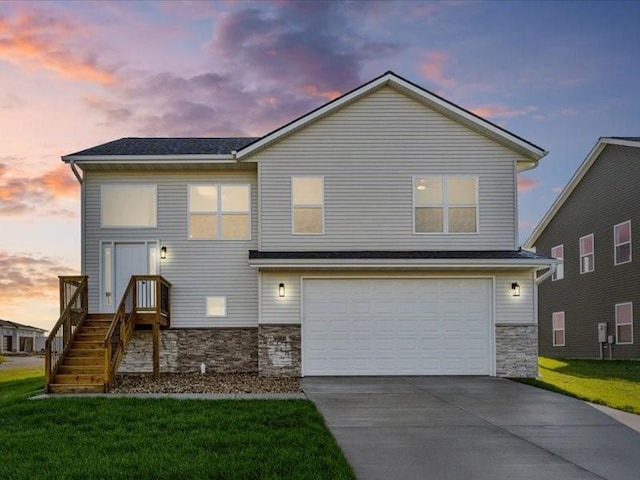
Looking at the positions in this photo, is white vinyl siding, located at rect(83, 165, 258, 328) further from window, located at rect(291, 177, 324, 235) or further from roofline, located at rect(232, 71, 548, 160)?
roofline, located at rect(232, 71, 548, 160)

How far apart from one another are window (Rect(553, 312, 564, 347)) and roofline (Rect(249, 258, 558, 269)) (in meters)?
14.6

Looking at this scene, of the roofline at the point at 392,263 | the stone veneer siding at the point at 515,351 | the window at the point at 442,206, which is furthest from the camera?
the window at the point at 442,206

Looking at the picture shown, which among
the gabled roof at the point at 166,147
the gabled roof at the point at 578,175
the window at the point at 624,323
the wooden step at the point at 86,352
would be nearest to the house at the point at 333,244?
the gabled roof at the point at 166,147

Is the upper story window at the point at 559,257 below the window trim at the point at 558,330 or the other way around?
the other way around

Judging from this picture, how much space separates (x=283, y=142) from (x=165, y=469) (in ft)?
37.2

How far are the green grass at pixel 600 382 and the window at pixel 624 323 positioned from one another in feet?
3.62

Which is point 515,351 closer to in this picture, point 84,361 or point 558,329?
point 84,361

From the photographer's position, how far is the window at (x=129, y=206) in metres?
19.1

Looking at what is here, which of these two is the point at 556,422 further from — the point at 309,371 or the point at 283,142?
the point at 283,142

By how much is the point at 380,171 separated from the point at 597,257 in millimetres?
12879

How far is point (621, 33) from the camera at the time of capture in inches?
812

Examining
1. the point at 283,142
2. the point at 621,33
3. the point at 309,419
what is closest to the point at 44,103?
the point at 283,142

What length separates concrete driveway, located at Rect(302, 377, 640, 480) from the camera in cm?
866

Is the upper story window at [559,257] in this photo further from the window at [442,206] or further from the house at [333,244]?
the window at [442,206]
